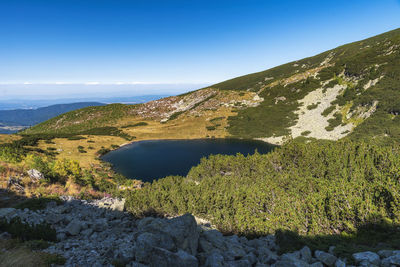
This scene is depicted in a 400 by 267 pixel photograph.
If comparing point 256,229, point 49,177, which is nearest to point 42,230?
point 256,229

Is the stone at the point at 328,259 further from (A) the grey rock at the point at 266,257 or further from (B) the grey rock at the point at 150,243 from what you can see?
(B) the grey rock at the point at 150,243

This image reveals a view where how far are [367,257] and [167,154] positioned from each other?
50.6 m

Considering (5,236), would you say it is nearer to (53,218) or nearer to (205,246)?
(53,218)

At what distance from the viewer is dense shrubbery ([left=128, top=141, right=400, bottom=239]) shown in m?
11.6

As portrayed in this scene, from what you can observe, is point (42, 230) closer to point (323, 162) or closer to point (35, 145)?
point (323, 162)

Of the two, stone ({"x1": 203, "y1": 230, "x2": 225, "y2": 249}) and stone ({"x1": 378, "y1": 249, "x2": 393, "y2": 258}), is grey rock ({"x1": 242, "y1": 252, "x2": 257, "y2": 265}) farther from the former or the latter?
stone ({"x1": 378, "y1": 249, "x2": 393, "y2": 258})

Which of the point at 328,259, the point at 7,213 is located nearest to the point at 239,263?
the point at 328,259

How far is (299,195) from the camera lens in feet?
48.5

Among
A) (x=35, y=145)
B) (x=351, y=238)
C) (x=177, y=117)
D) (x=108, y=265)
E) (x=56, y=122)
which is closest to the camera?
(x=108, y=265)

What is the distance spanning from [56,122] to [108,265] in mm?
154015

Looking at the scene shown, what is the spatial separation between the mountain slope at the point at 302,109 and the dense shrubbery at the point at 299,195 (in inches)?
1268

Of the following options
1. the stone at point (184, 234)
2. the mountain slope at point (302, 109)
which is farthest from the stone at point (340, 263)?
the mountain slope at point (302, 109)

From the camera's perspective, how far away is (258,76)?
18438cm

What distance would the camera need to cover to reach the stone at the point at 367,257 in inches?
262
